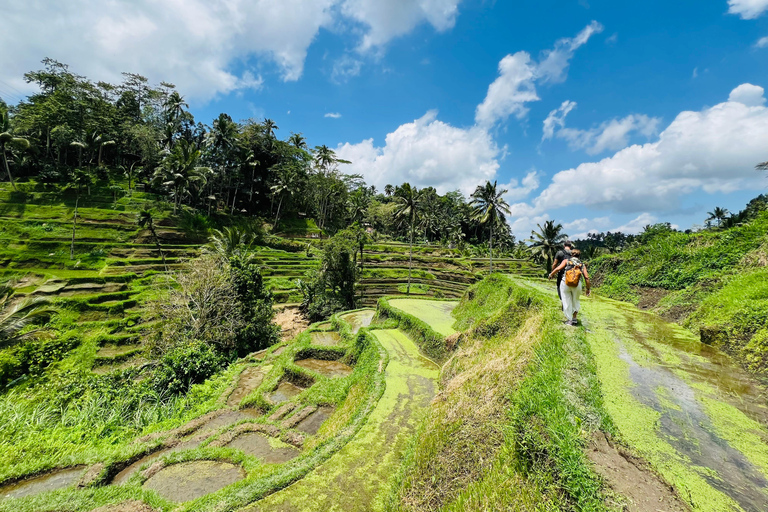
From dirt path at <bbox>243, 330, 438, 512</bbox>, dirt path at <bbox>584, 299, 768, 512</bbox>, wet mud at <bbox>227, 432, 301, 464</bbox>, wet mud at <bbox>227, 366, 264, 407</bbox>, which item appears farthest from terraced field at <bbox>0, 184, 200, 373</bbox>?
dirt path at <bbox>584, 299, 768, 512</bbox>

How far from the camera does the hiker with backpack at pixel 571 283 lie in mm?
6652

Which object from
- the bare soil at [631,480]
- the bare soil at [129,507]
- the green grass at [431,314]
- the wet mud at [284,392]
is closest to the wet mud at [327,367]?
the wet mud at [284,392]

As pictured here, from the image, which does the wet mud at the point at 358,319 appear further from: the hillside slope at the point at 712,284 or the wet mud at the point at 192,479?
the hillside slope at the point at 712,284

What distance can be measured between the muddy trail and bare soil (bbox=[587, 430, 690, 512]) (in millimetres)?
100

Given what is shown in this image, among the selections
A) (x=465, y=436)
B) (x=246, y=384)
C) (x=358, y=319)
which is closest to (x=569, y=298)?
(x=465, y=436)

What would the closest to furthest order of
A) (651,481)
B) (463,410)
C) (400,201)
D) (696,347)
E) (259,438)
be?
(651,481), (463,410), (696,347), (259,438), (400,201)

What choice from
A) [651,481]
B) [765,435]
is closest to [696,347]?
[765,435]

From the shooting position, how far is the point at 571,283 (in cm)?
665

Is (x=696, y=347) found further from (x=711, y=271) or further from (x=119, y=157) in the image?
(x=119, y=157)

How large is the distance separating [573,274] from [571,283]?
204 mm

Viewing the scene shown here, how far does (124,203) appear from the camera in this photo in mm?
40969

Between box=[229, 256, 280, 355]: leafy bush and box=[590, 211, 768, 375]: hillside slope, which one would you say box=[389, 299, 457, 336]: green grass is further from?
box=[229, 256, 280, 355]: leafy bush

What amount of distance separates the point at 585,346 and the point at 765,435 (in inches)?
94.8

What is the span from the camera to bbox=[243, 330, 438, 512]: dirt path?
234 inches
